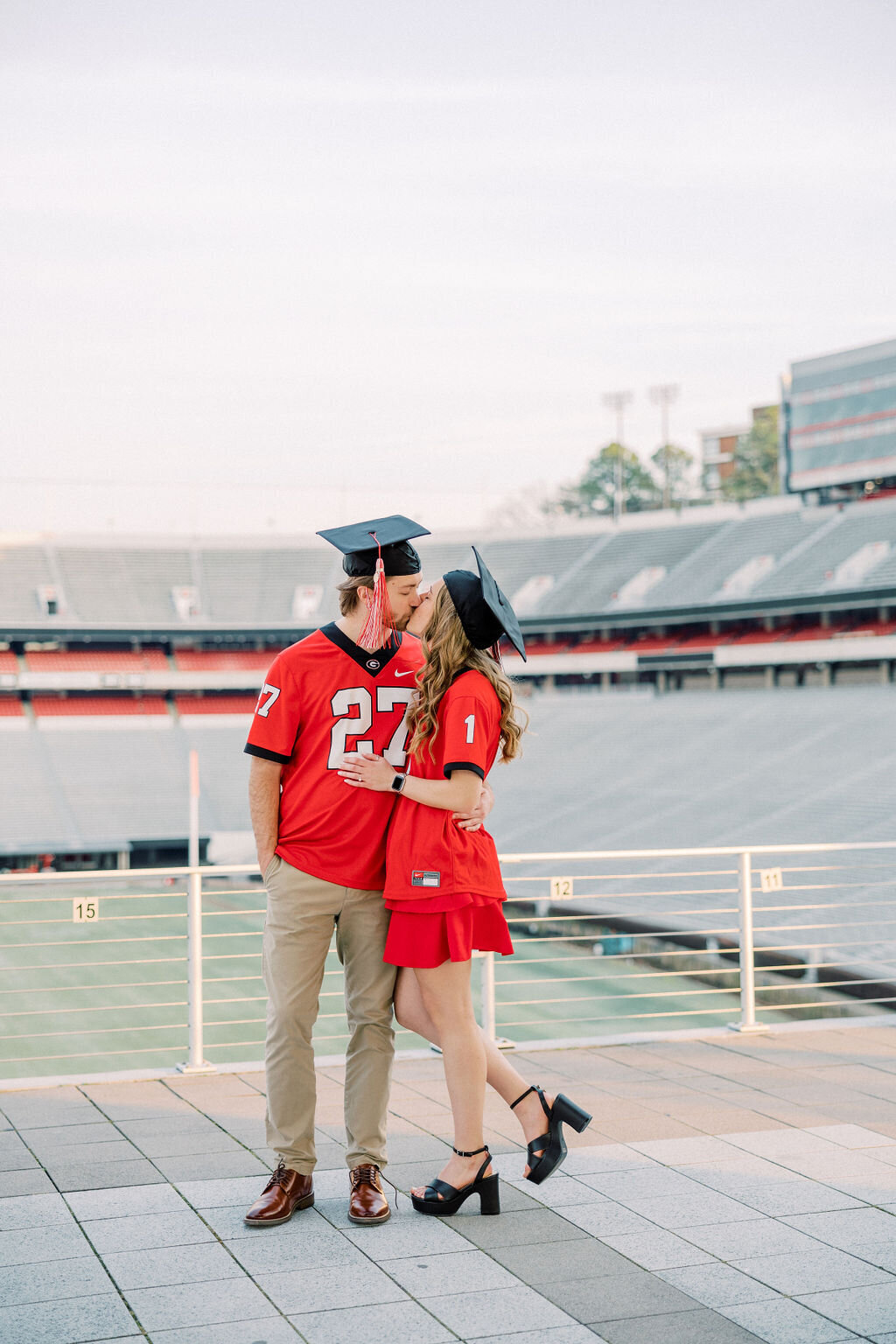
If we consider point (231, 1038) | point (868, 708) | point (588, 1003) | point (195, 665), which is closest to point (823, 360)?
point (868, 708)

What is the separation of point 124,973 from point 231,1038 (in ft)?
11.4

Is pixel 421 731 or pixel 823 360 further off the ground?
pixel 823 360

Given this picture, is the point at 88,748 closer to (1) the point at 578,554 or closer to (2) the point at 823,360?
(1) the point at 578,554

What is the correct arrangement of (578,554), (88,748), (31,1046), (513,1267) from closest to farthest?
(513,1267)
(31,1046)
(88,748)
(578,554)

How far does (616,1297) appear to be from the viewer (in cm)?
275

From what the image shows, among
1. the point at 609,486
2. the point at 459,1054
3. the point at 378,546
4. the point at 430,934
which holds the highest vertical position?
the point at 609,486

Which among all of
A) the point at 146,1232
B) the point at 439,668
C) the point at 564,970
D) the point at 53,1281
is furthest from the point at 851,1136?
the point at 564,970

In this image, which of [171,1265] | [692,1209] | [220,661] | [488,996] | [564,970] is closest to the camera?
[171,1265]

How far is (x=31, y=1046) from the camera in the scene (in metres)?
13.7

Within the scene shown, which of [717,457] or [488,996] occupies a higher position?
[717,457]

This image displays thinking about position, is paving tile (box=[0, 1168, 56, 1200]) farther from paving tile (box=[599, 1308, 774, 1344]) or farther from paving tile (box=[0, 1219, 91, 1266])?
paving tile (box=[599, 1308, 774, 1344])

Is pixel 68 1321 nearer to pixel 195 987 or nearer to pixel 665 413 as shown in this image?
pixel 195 987

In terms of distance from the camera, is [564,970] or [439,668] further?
[564,970]

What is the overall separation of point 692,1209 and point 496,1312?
83cm
